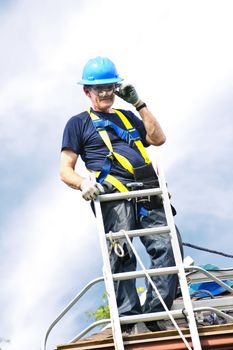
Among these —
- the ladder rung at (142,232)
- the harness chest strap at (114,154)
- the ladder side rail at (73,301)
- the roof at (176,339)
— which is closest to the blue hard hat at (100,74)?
the harness chest strap at (114,154)

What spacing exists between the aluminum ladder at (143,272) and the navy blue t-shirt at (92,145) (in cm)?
45

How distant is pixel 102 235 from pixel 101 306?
8.05m

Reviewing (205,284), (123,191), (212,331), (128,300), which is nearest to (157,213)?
(123,191)

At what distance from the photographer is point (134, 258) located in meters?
6.38

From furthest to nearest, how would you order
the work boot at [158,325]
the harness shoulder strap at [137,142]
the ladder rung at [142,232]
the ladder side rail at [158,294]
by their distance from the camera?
the harness shoulder strap at [137,142], the work boot at [158,325], the ladder rung at [142,232], the ladder side rail at [158,294]

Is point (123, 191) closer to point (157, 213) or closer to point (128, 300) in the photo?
point (157, 213)

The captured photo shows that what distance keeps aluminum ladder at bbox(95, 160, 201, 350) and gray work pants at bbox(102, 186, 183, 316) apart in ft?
0.60

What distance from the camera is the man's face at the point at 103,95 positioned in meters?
6.86

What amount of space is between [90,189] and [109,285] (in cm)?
71

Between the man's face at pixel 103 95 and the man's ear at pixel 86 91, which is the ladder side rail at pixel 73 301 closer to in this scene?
the man's face at pixel 103 95

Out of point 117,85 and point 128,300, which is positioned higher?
point 117,85

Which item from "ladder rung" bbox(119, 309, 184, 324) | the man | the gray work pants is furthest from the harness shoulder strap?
"ladder rung" bbox(119, 309, 184, 324)

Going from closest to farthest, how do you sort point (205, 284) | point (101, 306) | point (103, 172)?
point (103, 172) < point (205, 284) < point (101, 306)

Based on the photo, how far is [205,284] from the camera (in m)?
8.86
